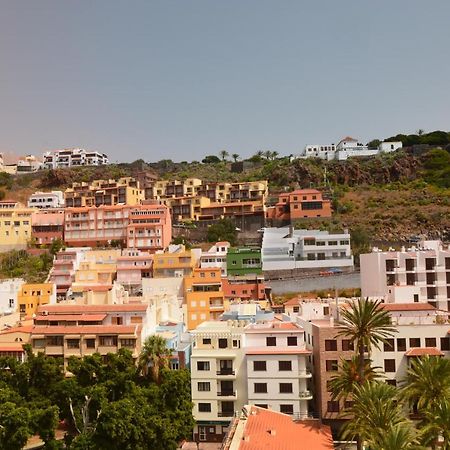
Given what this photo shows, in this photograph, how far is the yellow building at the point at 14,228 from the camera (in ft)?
279

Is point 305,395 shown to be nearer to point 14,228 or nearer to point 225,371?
point 225,371

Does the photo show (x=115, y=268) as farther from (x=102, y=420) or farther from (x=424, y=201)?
(x=424, y=201)

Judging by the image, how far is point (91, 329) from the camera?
4128cm

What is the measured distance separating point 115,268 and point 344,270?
30.6 metres

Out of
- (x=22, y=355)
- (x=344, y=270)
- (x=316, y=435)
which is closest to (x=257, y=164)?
(x=344, y=270)

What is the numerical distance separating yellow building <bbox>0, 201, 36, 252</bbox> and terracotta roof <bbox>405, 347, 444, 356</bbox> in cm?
6827

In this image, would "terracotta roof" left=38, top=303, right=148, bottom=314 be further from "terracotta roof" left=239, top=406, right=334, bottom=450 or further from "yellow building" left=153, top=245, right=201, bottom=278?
"yellow building" left=153, top=245, right=201, bottom=278

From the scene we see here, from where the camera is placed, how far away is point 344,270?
228ft

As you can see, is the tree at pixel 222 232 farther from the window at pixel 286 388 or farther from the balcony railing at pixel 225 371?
the window at pixel 286 388

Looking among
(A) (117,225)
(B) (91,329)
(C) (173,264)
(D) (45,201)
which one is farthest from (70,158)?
(B) (91,329)

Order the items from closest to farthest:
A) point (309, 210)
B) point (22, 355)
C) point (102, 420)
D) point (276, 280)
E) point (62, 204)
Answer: point (102, 420) < point (22, 355) < point (276, 280) < point (309, 210) < point (62, 204)

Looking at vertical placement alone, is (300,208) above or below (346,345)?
above

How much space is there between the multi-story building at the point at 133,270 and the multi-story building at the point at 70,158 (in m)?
82.5

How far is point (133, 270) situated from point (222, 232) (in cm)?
2082
